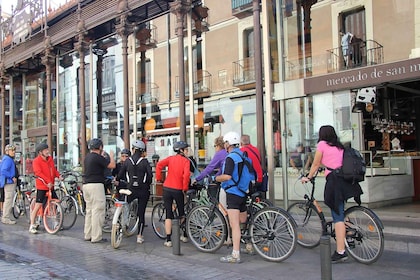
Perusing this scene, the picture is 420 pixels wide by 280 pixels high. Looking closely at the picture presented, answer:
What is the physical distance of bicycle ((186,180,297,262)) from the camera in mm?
5871

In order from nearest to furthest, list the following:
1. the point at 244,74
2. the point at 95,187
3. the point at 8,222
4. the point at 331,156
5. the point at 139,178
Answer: the point at 331,156 → the point at 139,178 → the point at 95,187 → the point at 8,222 → the point at 244,74

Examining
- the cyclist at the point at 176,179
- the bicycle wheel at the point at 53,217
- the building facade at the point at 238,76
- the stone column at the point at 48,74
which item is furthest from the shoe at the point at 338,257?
the stone column at the point at 48,74

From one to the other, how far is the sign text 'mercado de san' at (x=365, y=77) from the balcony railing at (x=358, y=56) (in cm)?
24

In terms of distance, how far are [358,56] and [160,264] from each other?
5929mm

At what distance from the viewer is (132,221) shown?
8062 millimetres

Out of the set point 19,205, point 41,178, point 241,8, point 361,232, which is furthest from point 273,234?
point 19,205

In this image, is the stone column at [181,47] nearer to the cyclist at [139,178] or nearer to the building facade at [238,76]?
the building facade at [238,76]

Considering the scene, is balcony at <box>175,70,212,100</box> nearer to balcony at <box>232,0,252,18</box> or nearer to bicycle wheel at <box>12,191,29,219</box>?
balcony at <box>232,0,252,18</box>

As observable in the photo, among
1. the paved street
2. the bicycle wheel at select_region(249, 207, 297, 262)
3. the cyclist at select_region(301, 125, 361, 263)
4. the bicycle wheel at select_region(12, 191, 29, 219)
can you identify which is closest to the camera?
the paved street

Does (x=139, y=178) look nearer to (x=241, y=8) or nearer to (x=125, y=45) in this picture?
(x=241, y=8)

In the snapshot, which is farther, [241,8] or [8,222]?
[241,8]

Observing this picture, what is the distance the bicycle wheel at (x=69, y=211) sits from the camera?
9.08 meters

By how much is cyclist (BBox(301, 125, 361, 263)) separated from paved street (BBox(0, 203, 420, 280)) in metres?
0.31

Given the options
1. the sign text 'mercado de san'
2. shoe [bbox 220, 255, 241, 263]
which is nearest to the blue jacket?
shoe [bbox 220, 255, 241, 263]
